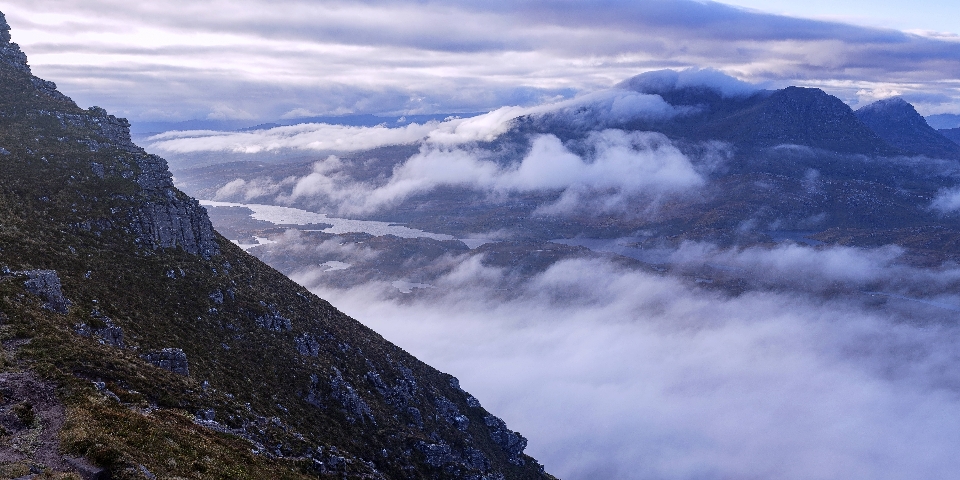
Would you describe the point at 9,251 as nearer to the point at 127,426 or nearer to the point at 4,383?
the point at 4,383

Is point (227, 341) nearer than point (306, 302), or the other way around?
point (227, 341)

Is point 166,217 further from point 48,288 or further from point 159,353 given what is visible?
point 159,353

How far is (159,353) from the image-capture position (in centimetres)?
6397

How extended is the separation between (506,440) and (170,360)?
7906cm

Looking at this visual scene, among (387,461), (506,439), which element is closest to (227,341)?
(387,461)

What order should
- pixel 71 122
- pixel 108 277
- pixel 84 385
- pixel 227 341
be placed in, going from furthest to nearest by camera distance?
1. pixel 71 122
2. pixel 227 341
3. pixel 108 277
4. pixel 84 385

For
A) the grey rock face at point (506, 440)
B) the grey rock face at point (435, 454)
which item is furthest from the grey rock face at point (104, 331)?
the grey rock face at point (506, 440)

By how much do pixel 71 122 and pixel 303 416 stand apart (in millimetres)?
66471

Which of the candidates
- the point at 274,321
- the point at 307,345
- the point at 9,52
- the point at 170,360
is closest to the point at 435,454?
the point at 307,345

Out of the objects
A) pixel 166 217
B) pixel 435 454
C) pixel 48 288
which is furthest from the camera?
pixel 435 454

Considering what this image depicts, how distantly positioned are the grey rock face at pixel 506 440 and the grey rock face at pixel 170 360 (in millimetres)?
74957

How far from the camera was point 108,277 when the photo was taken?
2933 inches

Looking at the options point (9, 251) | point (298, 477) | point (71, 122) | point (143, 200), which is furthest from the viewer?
point (71, 122)

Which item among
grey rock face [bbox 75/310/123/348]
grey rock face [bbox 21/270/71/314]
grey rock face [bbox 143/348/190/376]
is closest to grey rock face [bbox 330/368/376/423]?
grey rock face [bbox 143/348/190/376]
